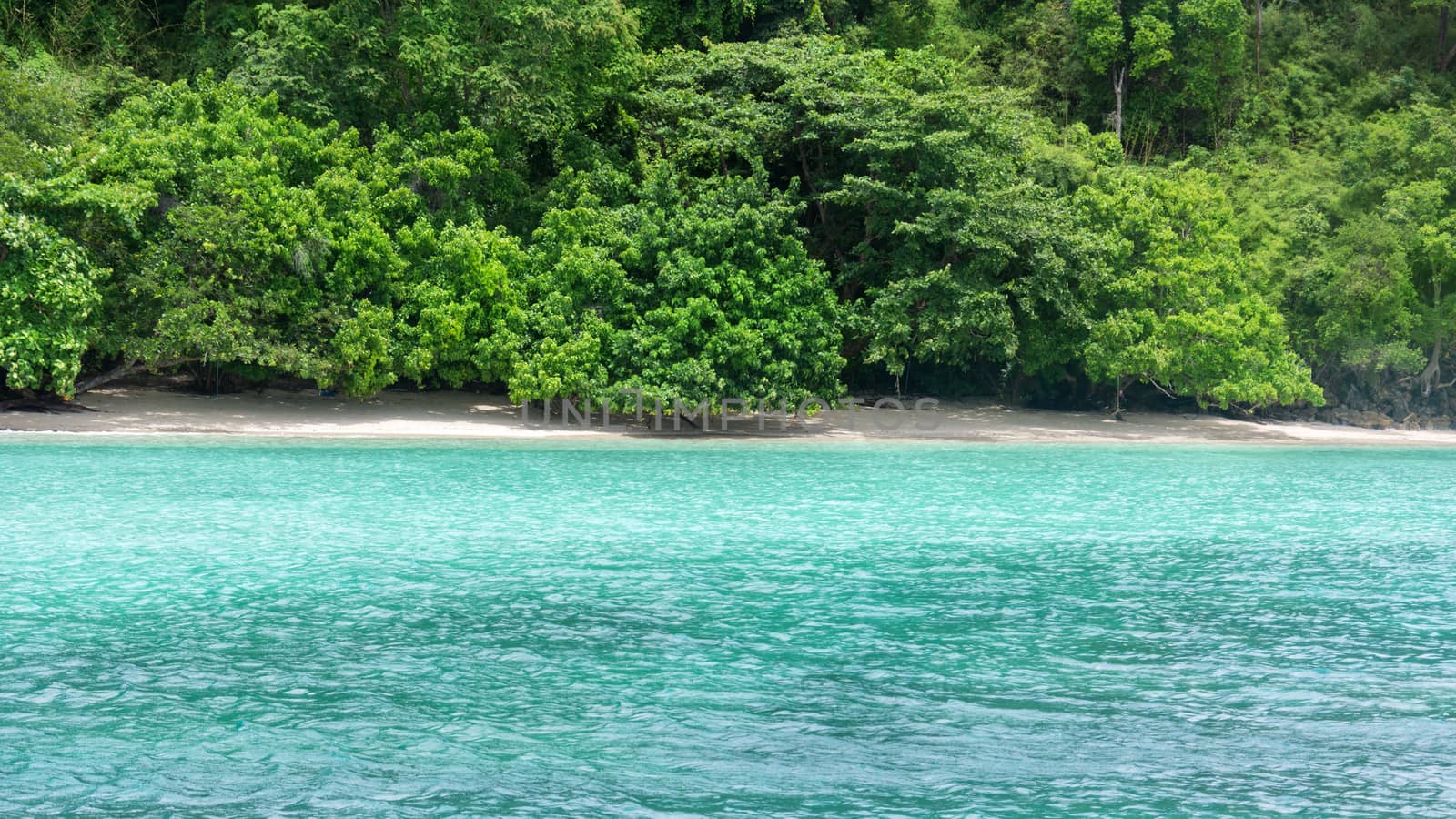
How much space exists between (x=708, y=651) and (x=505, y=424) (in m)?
16.8

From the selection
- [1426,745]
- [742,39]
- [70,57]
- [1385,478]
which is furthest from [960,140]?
[1426,745]

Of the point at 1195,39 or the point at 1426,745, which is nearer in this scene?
the point at 1426,745

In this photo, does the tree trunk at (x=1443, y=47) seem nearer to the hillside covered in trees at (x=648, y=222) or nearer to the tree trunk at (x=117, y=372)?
the hillside covered in trees at (x=648, y=222)

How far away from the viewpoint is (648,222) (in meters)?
24.8

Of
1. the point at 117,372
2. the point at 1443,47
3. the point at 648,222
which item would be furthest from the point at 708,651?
the point at 1443,47

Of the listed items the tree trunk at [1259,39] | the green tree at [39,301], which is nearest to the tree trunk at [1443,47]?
the tree trunk at [1259,39]

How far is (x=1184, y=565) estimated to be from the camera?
40.2 ft

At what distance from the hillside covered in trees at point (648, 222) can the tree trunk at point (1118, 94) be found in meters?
2.77

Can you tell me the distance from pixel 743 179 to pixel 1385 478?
42.6 feet

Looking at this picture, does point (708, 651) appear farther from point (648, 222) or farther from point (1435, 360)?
point (1435, 360)

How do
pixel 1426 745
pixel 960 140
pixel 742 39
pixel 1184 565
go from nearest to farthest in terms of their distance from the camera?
pixel 1426 745
pixel 1184 565
pixel 960 140
pixel 742 39

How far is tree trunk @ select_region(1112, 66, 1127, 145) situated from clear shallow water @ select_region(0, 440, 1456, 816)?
18379 millimetres

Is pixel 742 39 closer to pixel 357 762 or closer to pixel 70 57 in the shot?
pixel 70 57

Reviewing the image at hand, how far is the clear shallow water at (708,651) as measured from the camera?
610 cm
